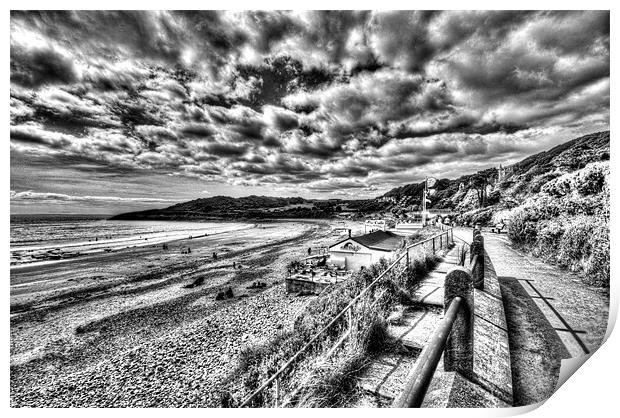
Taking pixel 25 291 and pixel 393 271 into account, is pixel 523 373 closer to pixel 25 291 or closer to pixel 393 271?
pixel 393 271

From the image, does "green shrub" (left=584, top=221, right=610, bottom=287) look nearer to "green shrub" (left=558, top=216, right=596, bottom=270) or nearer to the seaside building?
"green shrub" (left=558, top=216, right=596, bottom=270)

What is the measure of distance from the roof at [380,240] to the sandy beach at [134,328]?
4.30 metres

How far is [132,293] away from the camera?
13.9 meters

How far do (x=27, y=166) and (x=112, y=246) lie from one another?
2811 centimetres

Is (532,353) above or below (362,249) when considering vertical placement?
above

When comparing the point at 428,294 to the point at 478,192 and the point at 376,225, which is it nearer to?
the point at 376,225

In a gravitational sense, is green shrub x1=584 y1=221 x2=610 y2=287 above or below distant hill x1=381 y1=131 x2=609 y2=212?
below

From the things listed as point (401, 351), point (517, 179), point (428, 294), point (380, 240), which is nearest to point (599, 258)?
point (428, 294)

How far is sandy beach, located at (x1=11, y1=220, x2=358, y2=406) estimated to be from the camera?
6477 mm

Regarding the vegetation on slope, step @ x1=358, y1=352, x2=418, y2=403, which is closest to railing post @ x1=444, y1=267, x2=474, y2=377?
step @ x1=358, y1=352, x2=418, y2=403

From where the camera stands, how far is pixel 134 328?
32.5 ft

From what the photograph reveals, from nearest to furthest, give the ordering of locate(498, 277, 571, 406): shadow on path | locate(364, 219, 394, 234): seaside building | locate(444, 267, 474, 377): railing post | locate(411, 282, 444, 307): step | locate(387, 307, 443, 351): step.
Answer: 1. locate(444, 267, 474, 377): railing post
2. locate(498, 277, 571, 406): shadow on path
3. locate(387, 307, 443, 351): step
4. locate(411, 282, 444, 307): step
5. locate(364, 219, 394, 234): seaside building

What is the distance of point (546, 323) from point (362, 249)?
445 inches

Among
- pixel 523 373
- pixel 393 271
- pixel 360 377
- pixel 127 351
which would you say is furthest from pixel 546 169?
pixel 127 351
